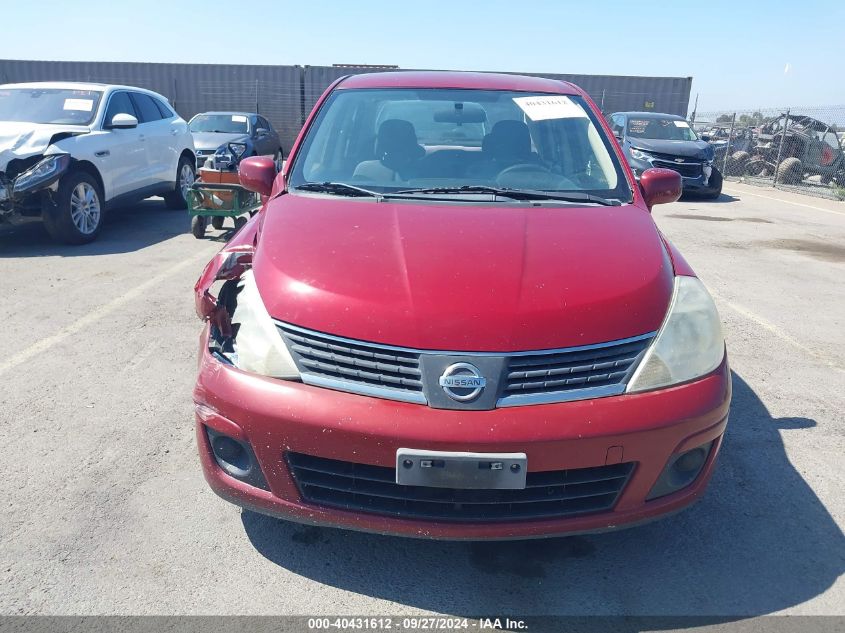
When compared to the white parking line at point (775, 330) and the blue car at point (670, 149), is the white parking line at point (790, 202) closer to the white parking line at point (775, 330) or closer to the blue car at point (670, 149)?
the blue car at point (670, 149)

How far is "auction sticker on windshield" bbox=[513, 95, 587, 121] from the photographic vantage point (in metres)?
3.63

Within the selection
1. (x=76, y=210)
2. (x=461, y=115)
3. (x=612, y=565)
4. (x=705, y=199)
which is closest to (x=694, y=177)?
(x=705, y=199)

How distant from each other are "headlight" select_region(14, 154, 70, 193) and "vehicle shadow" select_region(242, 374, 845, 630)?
18.3 ft

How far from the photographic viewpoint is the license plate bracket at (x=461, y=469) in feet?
6.68

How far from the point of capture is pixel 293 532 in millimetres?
2613

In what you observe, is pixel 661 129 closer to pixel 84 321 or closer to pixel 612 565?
pixel 84 321

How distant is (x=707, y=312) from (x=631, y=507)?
2.60 ft

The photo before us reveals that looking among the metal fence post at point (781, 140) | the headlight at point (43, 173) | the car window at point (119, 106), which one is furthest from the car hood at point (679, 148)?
the headlight at point (43, 173)

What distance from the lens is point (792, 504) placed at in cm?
290

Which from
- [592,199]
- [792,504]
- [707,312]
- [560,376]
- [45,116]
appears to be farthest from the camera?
[45,116]

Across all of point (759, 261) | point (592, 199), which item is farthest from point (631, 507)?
point (759, 261)

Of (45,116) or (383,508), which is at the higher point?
(45,116)

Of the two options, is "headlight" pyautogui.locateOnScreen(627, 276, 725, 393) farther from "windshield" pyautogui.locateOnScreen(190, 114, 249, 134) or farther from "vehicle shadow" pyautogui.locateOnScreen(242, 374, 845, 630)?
"windshield" pyautogui.locateOnScreen(190, 114, 249, 134)

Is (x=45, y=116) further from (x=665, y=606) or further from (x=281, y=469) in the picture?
(x=665, y=606)
